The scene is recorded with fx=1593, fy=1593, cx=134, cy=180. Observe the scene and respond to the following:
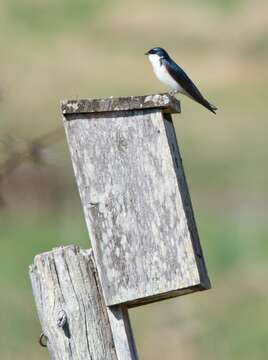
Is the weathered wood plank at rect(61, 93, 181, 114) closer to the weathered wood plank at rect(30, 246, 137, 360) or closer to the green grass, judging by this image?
the weathered wood plank at rect(30, 246, 137, 360)

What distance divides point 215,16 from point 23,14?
3.37 meters

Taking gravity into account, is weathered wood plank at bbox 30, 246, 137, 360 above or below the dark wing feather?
below

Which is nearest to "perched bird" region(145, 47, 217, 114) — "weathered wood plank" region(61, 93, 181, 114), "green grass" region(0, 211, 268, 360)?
"weathered wood plank" region(61, 93, 181, 114)

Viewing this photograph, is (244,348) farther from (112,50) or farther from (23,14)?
(23,14)

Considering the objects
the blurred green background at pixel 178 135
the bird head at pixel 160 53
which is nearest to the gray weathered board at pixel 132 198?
the bird head at pixel 160 53

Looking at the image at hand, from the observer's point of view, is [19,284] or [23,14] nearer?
[19,284]

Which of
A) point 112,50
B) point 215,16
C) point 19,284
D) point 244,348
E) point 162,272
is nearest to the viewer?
point 162,272

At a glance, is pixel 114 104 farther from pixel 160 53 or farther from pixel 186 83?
pixel 160 53

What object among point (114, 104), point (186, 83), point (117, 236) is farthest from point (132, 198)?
point (186, 83)

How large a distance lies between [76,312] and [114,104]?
72 centimetres

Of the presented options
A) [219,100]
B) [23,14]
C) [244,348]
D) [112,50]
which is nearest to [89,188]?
[244,348]

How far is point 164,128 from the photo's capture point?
5.45 metres

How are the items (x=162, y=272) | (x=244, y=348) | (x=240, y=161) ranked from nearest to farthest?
(x=162, y=272), (x=244, y=348), (x=240, y=161)

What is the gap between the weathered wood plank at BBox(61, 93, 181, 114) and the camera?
541 centimetres
